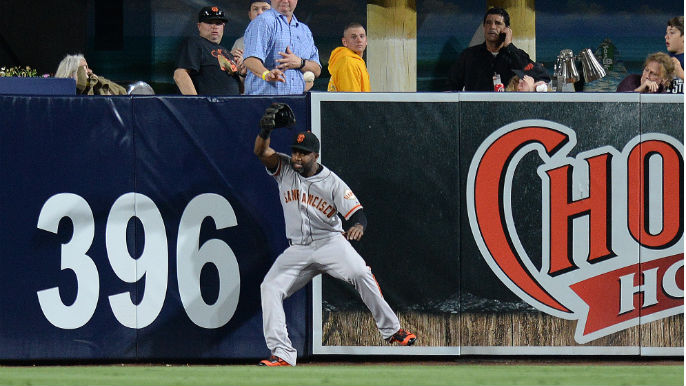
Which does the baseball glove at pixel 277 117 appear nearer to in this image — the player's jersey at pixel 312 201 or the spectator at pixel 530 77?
the player's jersey at pixel 312 201

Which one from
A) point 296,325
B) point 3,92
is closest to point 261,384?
point 296,325

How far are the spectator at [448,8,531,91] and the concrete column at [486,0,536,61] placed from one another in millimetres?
2761

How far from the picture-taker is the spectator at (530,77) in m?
9.59

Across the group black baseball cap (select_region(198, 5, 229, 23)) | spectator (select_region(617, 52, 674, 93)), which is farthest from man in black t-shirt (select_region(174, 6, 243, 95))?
spectator (select_region(617, 52, 674, 93))

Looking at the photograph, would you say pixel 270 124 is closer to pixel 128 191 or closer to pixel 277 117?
pixel 277 117

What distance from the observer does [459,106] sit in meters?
8.78

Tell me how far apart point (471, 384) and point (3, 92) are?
4.47 m

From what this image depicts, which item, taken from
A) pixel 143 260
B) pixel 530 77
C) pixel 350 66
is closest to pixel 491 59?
pixel 530 77

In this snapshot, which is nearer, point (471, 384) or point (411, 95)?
point (471, 384)

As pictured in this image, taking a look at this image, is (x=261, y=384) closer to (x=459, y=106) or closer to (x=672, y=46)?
(x=459, y=106)

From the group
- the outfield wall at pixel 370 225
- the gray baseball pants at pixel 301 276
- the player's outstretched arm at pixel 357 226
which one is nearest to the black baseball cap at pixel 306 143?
the outfield wall at pixel 370 225

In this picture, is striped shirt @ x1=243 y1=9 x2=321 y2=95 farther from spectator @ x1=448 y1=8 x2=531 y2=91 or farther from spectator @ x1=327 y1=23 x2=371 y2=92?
spectator @ x1=448 y1=8 x2=531 y2=91

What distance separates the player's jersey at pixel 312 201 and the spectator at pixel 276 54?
0.80 m

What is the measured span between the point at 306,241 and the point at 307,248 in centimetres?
5
